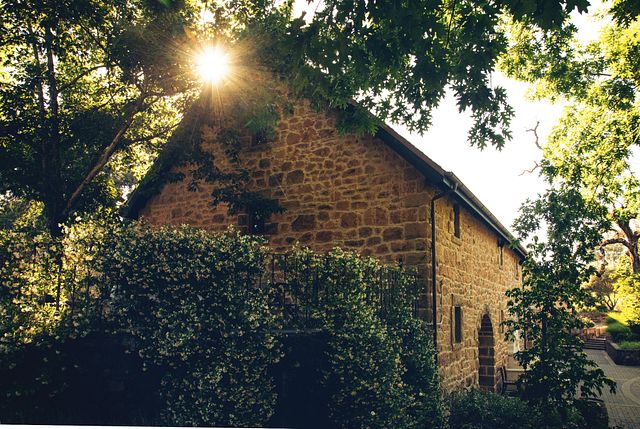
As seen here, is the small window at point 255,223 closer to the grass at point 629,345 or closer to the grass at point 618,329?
the grass at point 629,345

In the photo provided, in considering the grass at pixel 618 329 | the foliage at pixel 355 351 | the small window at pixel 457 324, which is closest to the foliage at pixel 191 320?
the foliage at pixel 355 351

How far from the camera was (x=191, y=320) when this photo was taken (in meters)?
5.15

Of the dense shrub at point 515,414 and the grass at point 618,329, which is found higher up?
the grass at point 618,329

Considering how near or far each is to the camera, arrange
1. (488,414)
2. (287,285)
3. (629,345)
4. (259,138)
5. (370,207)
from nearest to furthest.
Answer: (287,285) < (488,414) < (370,207) < (259,138) < (629,345)

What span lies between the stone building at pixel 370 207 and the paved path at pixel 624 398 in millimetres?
3560

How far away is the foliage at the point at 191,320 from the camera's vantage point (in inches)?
201

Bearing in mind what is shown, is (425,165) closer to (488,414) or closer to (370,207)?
(370,207)

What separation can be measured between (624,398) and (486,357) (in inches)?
175

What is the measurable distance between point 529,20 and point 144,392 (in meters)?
5.49

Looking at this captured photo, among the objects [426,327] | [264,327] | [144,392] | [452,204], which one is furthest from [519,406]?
[144,392]

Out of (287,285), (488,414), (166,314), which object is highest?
(287,285)

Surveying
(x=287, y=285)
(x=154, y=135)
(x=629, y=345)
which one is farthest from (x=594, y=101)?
(x=629, y=345)

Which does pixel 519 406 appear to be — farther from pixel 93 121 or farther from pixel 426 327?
pixel 93 121

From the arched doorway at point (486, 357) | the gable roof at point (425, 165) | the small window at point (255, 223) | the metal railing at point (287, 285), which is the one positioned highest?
the gable roof at point (425, 165)
